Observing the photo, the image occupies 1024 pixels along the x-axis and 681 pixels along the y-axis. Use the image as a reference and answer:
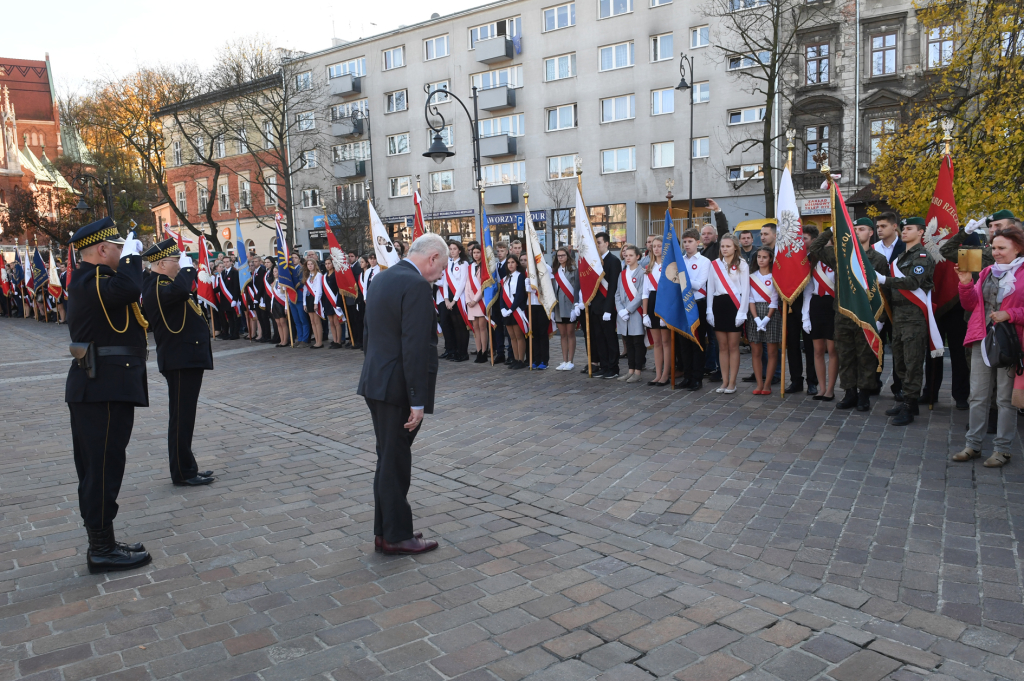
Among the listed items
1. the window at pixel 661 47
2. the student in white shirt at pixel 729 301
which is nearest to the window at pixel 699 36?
the window at pixel 661 47

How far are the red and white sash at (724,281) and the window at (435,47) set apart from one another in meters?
41.3

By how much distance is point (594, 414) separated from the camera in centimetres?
858

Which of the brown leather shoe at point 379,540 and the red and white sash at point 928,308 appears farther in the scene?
the red and white sash at point 928,308

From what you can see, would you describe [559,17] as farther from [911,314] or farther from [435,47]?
[911,314]

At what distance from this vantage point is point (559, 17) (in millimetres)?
42188

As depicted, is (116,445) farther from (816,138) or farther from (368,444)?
(816,138)

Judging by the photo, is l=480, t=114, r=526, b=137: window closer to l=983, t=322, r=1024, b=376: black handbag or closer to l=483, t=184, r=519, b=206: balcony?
l=483, t=184, r=519, b=206: balcony

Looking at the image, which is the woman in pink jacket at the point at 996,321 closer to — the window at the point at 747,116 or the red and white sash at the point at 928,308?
the red and white sash at the point at 928,308

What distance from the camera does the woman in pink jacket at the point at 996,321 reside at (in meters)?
5.96

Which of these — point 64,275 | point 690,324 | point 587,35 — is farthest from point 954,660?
point 587,35

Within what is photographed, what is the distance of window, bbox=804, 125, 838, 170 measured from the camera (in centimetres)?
3472

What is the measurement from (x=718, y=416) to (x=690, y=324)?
70.4 inches

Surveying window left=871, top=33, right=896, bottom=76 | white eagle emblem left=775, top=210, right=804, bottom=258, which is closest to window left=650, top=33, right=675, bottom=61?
window left=871, top=33, right=896, bottom=76

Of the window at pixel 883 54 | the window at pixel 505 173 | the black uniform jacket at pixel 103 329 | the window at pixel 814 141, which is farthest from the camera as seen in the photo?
the window at pixel 505 173
